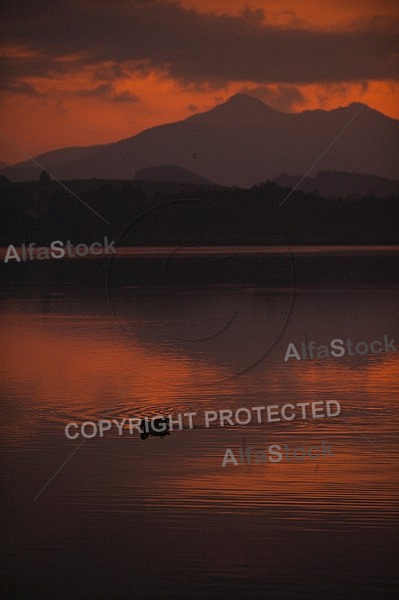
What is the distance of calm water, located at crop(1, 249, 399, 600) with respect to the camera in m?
9.14

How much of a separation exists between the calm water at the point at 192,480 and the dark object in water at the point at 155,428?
170mm

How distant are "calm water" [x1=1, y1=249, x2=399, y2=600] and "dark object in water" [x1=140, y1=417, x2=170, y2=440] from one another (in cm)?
17

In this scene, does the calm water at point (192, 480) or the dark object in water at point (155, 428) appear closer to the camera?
the calm water at point (192, 480)

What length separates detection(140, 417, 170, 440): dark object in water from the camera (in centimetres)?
1351

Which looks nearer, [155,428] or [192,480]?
[192,480]

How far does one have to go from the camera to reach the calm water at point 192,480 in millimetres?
9141

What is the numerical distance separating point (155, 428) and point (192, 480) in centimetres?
212

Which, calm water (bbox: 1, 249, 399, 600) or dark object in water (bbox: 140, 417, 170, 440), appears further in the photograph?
dark object in water (bbox: 140, 417, 170, 440)

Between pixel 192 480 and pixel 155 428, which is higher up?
pixel 155 428

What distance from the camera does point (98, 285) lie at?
44969 millimetres

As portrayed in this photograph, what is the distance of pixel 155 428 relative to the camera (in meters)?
13.5

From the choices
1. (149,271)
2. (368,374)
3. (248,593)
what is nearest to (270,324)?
(368,374)

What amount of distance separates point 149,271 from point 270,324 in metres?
33.5

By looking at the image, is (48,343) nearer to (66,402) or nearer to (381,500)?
(66,402)
